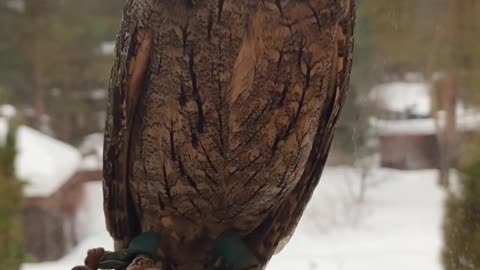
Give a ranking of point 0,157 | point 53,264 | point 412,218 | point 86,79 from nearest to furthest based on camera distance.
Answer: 1. point 0,157
2. point 86,79
3. point 53,264
4. point 412,218

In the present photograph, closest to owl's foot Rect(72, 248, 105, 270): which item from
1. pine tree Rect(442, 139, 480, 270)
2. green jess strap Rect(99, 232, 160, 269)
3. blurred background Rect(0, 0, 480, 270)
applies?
green jess strap Rect(99, 232, 160, 269)

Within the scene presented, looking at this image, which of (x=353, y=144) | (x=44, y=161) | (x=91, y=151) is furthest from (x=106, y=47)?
(x=353, y=144)

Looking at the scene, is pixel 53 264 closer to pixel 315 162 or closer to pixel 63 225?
pixel 63 225

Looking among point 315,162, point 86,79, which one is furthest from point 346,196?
point 315,162

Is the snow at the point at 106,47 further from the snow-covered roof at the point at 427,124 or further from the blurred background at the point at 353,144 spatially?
the snow-covered roof at the point at 427,124

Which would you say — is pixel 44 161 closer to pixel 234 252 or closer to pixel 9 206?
pixel 9 206

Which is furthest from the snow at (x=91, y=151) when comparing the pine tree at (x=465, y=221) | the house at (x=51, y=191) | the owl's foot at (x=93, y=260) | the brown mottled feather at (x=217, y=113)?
the owl's foot at (x=93, y=260)
